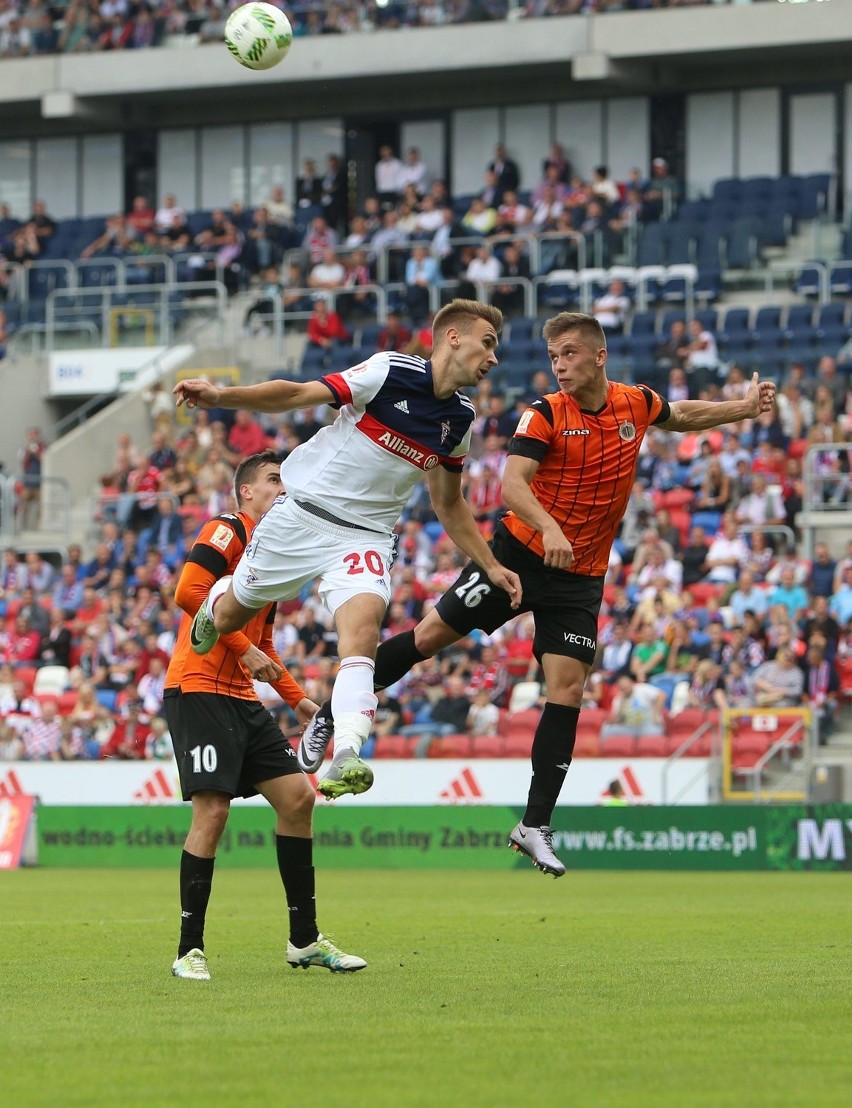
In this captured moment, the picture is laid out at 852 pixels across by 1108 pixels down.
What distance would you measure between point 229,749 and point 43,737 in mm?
16061

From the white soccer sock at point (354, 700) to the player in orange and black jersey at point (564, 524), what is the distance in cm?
137

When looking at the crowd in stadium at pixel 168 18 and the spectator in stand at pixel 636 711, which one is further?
the crowd in stadium at pixel 168 18

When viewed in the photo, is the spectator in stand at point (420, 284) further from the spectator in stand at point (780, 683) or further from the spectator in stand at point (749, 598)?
the spectator in stand at point (780, 683)

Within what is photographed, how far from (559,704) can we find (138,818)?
13149mm

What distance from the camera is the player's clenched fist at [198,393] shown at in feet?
26.8

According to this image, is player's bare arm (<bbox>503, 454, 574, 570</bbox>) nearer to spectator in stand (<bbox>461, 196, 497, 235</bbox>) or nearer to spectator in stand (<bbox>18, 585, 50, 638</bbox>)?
spectator in stand (<bbox>18, 585, 50, 638</bbox>)

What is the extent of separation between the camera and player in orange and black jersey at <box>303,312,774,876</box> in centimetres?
1000

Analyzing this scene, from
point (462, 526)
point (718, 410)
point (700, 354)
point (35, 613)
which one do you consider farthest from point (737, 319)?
point (462, 526)

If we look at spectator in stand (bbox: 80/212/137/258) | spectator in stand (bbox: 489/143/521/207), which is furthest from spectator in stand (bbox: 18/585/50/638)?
spectator in stand (bbox: 489/143/521/207)

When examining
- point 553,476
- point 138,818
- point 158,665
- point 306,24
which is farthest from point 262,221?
point 553,476

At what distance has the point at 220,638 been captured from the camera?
30.8 feet

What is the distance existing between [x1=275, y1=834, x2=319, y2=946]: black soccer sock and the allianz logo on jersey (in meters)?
1.94

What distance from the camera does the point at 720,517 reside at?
80.6 feet

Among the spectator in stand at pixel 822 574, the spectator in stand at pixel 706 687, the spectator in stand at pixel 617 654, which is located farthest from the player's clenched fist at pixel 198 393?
the spectator in stand at pixel 822 574
